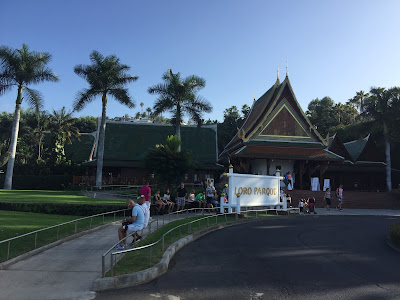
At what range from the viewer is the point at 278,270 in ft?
22.6

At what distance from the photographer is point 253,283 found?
19.6ft

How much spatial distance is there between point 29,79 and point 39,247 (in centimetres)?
2775

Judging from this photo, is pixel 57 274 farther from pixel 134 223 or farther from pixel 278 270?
pixel 278 270

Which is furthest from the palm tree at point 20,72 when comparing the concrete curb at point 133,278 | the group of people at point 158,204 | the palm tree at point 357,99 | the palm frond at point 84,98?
the palm tree at point 357,99

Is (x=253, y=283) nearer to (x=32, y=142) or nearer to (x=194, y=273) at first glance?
(x=194, y=273)

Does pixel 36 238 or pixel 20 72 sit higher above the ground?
pixel 20 72

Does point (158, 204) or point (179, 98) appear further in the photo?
point (179, 98)

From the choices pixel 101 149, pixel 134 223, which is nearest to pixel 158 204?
pixel 134 223

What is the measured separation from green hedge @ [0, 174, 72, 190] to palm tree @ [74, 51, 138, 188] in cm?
591

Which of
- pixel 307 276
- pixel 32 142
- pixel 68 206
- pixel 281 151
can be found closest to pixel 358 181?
pixel 281 151

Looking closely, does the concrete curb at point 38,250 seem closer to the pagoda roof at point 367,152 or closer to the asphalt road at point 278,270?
the asphalt road at point 278,270

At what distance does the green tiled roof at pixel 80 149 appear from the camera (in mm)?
40906

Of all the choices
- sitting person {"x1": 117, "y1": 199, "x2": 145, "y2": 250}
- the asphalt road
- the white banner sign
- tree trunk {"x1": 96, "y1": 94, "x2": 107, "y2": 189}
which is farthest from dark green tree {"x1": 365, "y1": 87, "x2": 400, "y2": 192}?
sitting person {"x1": 117, "y1": 199, "x2": 145, "y2": 250}

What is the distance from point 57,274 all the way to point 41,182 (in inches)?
1234
